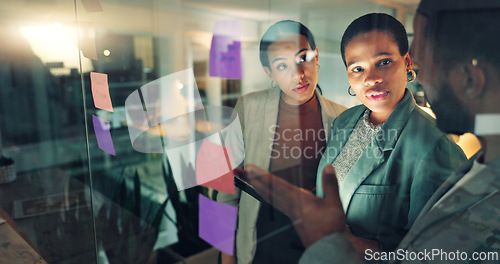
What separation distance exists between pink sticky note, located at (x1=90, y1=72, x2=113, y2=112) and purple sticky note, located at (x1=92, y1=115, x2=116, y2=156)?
92 mm

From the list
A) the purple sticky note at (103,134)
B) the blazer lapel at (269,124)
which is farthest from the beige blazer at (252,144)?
the purple sticky note at (103,134)

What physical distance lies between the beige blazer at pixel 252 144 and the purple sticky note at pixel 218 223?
0.05ft

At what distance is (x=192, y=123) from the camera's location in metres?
0.78

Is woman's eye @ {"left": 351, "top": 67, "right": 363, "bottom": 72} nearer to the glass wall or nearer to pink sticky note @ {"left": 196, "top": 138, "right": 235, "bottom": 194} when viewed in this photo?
the glass wall

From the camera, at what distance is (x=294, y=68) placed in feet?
1.74

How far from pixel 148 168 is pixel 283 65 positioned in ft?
3.71

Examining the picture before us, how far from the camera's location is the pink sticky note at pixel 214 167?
646mm

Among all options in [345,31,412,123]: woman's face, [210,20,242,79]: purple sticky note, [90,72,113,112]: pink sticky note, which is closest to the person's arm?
[345,31,412,123]: woman's face

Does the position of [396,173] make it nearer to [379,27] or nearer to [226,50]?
[379,27]

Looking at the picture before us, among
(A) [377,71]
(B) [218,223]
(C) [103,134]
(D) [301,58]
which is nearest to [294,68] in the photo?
(D) [301,58]

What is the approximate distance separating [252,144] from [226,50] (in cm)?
22

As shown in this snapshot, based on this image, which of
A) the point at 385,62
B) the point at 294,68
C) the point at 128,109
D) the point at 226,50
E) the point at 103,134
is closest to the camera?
the point at 385,62

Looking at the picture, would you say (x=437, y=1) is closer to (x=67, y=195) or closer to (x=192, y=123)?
(x=192, y=123)

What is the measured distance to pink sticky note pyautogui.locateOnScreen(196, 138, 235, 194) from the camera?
65 centimetres
